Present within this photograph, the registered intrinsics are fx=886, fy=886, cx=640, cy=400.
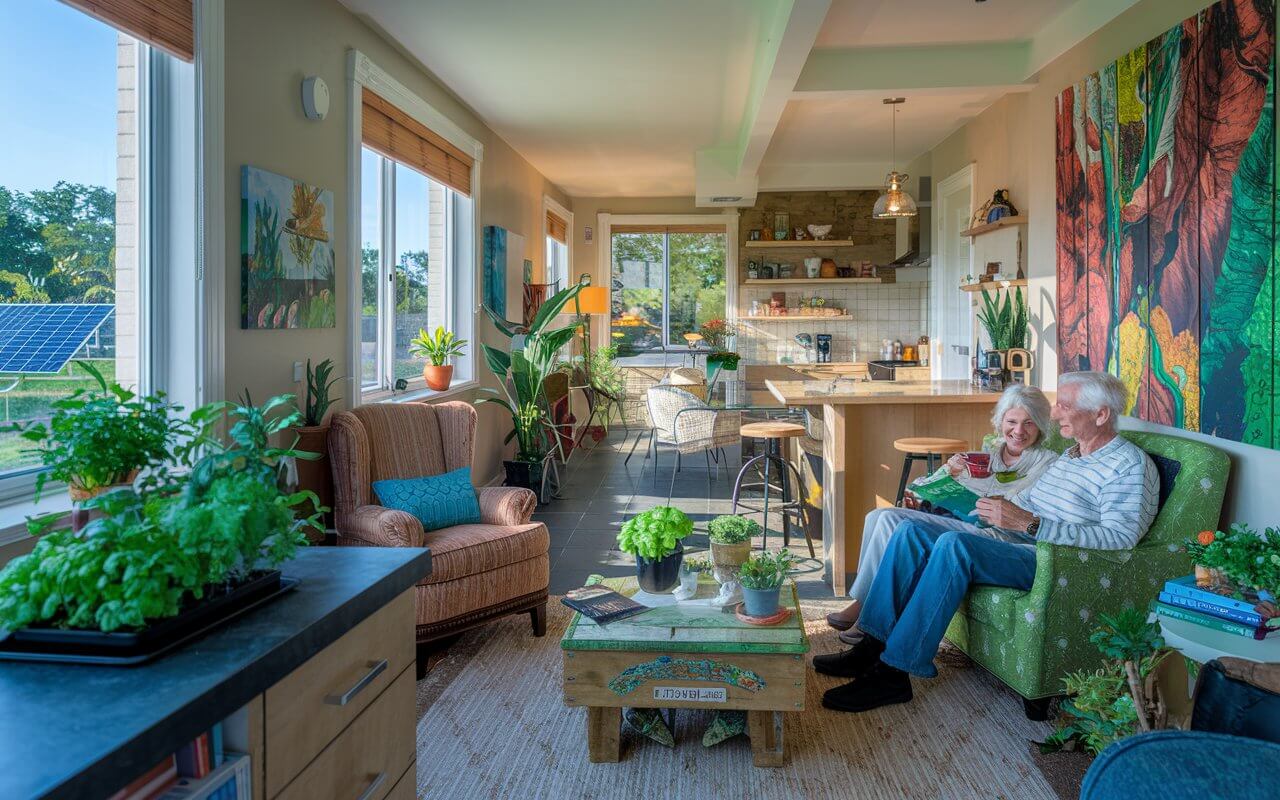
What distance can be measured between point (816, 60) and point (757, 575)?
3.68 m

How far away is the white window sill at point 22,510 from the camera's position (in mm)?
2229

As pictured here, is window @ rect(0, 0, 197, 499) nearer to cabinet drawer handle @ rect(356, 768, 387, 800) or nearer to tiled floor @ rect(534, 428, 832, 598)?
cabinet drawer handle @ rect(356, 768, 387, 800)

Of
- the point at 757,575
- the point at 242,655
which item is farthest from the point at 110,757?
the point at 757,575

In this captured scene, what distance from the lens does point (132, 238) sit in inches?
110

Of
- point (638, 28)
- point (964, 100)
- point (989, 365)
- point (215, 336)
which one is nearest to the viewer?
point (215, 336)

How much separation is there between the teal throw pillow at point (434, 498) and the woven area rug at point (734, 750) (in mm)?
646

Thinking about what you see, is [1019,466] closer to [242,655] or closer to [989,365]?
[989,365]

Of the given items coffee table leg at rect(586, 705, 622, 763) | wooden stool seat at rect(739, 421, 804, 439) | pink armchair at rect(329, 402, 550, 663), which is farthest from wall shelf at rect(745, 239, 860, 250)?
coffee table leg at rect(586, 705, 622, 763)

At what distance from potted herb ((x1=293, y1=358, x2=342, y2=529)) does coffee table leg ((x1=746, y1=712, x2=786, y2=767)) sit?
179 cm

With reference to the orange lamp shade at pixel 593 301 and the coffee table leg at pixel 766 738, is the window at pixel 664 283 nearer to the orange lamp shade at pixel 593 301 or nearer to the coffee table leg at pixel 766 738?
the orange lamp shade at pixel 593 301

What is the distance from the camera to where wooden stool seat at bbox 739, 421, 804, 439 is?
16.2ft

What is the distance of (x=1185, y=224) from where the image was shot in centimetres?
325

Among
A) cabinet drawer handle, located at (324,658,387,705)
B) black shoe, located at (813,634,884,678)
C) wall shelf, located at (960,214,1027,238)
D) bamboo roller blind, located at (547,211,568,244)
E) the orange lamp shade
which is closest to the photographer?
cabinet drawer handle, located at (324,658,387,705)

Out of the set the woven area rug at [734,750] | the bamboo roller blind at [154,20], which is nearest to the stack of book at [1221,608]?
the woven area rug at [734,750]
